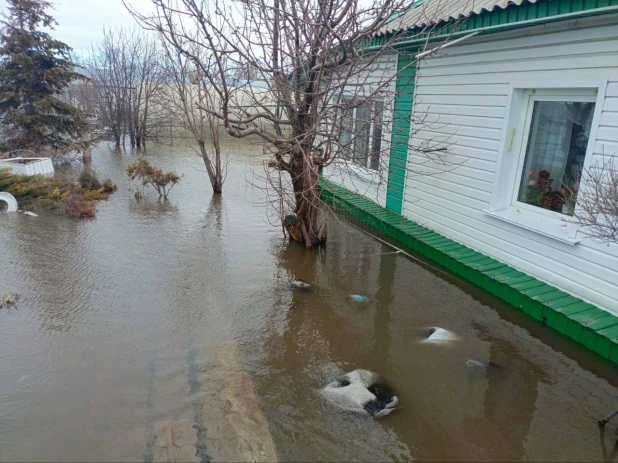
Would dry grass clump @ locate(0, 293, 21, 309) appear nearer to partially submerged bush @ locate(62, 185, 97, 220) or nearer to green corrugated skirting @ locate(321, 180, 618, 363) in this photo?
partially submerged bush @ locate(62, 185, 97, 220)

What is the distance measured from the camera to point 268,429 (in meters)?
2.96

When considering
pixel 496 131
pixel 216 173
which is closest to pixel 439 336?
pixel 496 131

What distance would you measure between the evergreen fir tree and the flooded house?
11.7 m

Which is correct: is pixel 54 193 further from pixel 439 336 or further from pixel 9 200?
pixel 439 336

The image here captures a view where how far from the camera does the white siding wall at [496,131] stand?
4133mm

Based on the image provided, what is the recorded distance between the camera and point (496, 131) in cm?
540

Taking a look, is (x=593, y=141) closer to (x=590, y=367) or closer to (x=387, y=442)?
(x=590, y=367)

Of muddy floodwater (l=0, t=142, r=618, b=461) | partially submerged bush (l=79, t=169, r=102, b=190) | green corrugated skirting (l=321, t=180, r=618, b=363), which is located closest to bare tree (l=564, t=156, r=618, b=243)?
green corrugated skirting (l=321, t=180, r=618, b=363)

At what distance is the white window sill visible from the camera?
14.6 ft

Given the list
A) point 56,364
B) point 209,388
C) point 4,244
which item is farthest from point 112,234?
point 209,388

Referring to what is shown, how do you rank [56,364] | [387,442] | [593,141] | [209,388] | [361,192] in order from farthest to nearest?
1. [361,192]
2. [593,141]
3. [56,364]
4. [209,388]
5. [387,442]

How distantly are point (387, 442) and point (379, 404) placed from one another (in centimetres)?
37

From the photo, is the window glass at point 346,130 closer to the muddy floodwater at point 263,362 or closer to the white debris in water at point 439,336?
the muddy floodwater at point 263,362

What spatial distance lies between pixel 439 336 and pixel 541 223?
1.77m
